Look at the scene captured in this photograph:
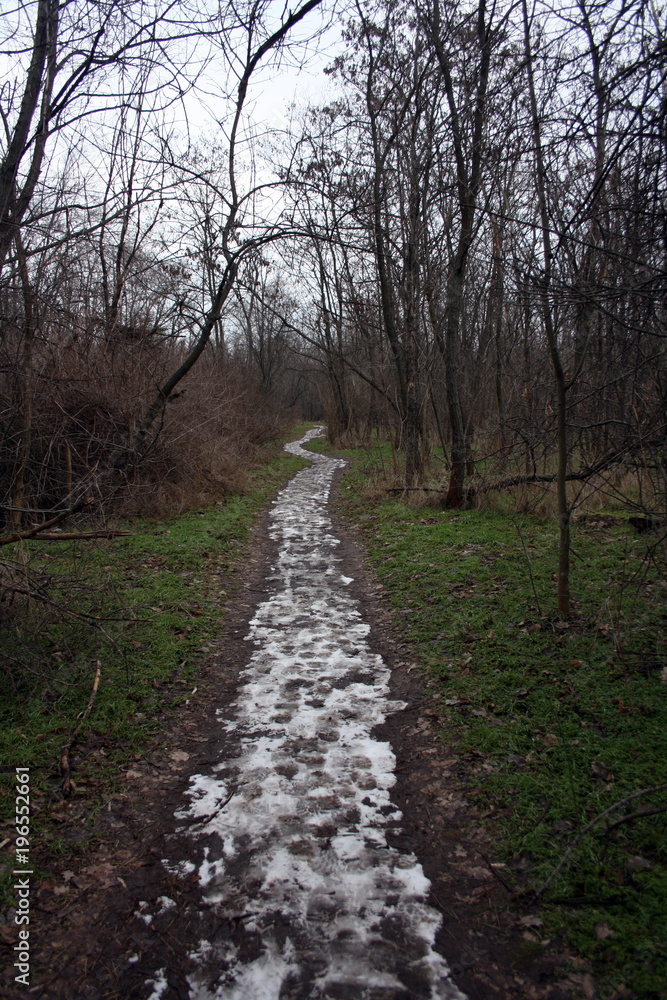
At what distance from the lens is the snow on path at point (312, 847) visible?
95.6 inches

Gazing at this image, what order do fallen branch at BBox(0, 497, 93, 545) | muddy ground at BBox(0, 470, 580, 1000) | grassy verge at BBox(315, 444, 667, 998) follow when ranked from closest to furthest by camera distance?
muddy ground at BBox(0, 470, 580, 1000) < grassy verge at BBox(315, 444, 667, 998) < fallen branch at BBox(0, 497, 93, 545)

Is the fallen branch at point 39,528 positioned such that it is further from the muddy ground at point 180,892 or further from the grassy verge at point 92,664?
the muddy ground at point 180,892

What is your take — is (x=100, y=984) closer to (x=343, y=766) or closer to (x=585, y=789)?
(x=343, y=766)

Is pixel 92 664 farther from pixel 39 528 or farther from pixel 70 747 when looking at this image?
pixel 39 528

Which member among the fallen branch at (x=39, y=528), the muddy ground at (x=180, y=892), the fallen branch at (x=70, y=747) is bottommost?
the muddy ground at (x=180, y=892)

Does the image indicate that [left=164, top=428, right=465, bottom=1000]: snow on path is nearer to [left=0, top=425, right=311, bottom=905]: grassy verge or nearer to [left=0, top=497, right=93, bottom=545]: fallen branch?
[left=0, top=425, right=311, bottom=905]: grassy verge

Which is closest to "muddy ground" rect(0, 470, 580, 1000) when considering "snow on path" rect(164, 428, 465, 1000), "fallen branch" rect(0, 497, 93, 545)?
"snow on path" rect(164, 428, 465, 1000)

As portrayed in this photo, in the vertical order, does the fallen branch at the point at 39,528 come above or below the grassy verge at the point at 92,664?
above

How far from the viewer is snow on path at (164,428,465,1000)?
2.43 meters

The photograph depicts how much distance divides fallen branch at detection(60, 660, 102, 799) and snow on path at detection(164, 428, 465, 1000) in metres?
0.77

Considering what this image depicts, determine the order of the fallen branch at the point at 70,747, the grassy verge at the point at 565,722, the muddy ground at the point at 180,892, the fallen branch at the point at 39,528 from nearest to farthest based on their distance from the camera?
the muddy ground at the point at 180,892 < the grassy verge at the point at 565,722 < the fallen branch at the point at 70,747 < the fallen branch at the point at 39,528

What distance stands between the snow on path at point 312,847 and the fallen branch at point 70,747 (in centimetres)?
77

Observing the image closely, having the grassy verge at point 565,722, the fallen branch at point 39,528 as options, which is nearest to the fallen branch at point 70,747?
the fallen branch at point 39,528

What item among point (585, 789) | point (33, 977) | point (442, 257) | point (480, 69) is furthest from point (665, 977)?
point (442, 257)
